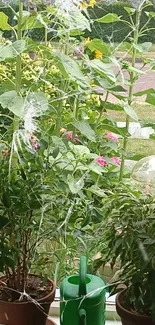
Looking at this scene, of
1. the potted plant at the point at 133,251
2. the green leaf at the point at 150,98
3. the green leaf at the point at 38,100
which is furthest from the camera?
the green leaf at the point at 150,98

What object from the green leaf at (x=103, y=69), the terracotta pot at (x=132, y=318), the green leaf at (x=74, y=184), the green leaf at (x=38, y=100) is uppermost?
the green leaf at (x=103, y=69)

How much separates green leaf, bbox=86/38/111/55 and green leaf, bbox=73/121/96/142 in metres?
0.15

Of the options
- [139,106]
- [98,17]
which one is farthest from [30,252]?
[98,17]

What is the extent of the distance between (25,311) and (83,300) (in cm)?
12

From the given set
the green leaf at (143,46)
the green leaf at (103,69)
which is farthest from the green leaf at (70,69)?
the green leaf at (143,46)

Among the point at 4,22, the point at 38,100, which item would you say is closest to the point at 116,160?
the point at 38,100

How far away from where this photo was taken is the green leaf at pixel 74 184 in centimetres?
116

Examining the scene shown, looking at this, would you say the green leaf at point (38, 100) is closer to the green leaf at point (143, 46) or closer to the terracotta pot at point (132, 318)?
the green leaf at point (143, 46)

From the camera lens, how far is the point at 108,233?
1.10 metres

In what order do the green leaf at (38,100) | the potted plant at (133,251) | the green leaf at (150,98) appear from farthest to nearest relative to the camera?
1. the green leaf at (150,98)
2. the green leaf at (38,100)
3. the potted plant at (133,251)

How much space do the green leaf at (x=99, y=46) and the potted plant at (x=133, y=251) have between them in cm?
29

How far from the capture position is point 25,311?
114 centimetres

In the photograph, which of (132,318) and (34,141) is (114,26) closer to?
(34,141)

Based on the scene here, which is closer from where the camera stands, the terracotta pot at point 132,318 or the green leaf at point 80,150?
the terracotta pot at point 132,318
